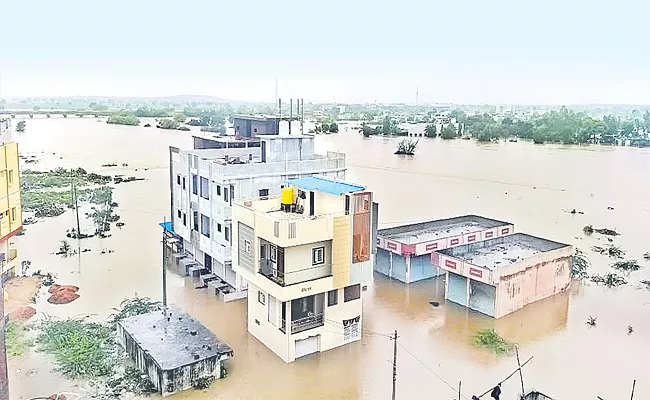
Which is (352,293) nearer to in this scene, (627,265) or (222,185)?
(222,185)

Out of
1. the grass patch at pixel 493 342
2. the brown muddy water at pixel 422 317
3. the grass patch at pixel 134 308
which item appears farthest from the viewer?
the grass patch at pixel 134 308

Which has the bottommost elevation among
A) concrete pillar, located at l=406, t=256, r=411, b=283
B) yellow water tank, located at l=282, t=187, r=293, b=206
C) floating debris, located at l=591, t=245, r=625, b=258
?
floating debris, located at l=591, t=245, r=625, b=258

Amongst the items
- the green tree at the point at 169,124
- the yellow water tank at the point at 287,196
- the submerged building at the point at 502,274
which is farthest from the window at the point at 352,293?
the green tree at the point at 169,124

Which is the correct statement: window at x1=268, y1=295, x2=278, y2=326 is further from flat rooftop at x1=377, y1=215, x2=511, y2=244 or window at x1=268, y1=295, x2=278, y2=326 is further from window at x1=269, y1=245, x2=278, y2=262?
flat rooftop at x1=377, y1=215, x2=511, y2=244

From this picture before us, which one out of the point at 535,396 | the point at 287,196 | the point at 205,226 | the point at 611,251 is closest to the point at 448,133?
the point at 611,251

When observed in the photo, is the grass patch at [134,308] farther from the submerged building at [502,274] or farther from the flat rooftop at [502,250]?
the flat rooftop at [502,250]

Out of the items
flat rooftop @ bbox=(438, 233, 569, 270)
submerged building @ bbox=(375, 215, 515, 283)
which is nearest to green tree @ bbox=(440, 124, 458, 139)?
submerged building @ bbox=(375, 215, 515, 283)

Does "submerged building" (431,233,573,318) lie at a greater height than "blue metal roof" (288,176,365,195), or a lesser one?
lesser
